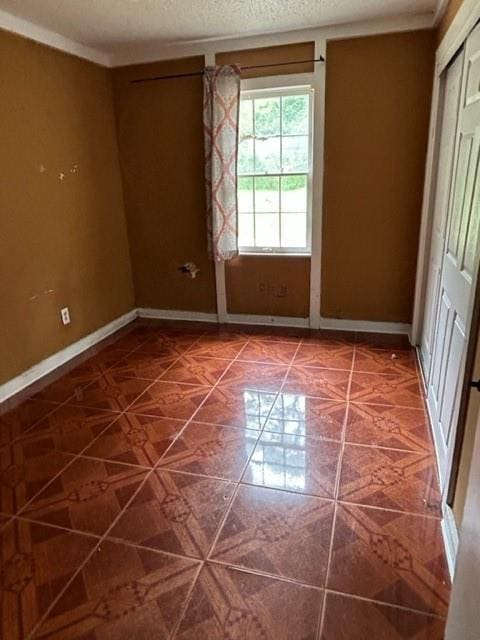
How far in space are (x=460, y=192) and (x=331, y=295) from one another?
1800 mm

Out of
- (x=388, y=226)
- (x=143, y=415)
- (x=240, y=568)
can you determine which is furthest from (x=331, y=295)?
(x=240, y=568)

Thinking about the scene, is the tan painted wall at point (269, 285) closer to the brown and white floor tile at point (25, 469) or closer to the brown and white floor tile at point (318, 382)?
the brown and white floor tile at point (318, 382)

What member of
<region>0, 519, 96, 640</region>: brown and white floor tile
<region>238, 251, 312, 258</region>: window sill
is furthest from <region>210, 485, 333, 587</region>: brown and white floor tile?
<region>238, 251, 312, 258</region>: window sill

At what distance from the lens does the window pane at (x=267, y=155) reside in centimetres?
351

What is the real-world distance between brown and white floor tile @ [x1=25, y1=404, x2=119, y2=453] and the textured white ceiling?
2454mm

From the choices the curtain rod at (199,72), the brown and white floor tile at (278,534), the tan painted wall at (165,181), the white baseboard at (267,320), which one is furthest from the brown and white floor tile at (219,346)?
the curtain rod at (199,72)

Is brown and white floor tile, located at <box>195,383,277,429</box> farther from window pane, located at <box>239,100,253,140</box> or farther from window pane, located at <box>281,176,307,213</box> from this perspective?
window pane, located at <box>239,100,253,140</box>

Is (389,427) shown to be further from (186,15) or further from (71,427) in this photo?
(186,15)

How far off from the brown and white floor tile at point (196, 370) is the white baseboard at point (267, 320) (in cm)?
83

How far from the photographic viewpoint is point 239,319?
13.3 ft

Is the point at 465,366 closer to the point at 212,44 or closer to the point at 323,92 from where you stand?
the point at 323,92

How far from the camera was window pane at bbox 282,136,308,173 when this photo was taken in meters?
3.44

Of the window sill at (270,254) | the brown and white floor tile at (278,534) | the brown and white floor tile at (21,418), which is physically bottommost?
the brown and white floor tile at (278,534)

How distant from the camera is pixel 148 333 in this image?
3.90 metres
